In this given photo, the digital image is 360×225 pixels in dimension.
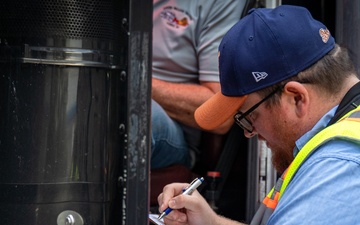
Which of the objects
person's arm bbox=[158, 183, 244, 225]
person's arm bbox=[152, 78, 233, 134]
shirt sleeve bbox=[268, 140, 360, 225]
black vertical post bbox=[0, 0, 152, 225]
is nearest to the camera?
shirt sleeve bbox=[268, 140, 360, 225]

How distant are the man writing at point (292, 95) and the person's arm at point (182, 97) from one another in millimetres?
1194

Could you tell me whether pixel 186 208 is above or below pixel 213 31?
below

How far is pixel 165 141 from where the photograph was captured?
3.50 meters

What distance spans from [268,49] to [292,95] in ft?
0.49

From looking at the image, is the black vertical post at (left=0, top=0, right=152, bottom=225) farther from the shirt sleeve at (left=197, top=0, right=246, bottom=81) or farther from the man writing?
the shirt sleeve at (left=197, top=0, right=246, bottom=81)

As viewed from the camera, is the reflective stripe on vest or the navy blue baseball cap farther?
the navy blue baseball cap

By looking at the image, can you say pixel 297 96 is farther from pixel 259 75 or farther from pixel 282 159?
pixel 282 159

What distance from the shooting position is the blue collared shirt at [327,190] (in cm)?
187

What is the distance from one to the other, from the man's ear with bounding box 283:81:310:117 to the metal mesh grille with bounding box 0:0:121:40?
1.99 feet

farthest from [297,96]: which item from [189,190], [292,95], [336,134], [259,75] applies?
[189,190]

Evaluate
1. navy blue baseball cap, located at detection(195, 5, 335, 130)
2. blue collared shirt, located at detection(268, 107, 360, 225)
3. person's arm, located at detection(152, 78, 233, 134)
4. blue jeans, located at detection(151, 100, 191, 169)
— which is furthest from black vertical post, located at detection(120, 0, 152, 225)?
person's arm, located at detection(152, 78, 233, 134)

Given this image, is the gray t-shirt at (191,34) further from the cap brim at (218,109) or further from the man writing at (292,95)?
the man writing at (292,95)

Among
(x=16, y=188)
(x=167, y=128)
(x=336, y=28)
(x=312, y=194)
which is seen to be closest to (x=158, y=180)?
(x=167, y=128)

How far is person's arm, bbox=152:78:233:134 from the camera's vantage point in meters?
3.73
